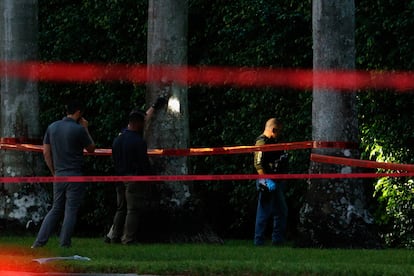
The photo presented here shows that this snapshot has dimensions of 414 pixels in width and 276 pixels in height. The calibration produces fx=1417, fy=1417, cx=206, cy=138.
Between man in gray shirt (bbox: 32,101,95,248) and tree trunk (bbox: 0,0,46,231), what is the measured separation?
413cm

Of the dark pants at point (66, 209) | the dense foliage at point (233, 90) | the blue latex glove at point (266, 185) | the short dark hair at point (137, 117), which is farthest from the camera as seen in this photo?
the dense foliage at point (233, 90)

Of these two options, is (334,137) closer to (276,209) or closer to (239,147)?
(276,209)

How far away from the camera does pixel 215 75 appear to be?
2359 centimetres

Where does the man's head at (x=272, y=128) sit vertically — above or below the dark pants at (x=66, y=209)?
above

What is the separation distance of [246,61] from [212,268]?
9783 millimetres

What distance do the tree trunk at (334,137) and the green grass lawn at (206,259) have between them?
1.35 ft

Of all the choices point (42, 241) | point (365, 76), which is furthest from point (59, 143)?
point (365, 76)

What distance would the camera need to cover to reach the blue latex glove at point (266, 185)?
19094 millimetres

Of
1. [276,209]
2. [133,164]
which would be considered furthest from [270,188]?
[133,164]

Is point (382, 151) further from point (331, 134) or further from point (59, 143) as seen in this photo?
point (59, 143)

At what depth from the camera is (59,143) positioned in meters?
17.0

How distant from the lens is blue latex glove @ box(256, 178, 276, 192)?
752 inches

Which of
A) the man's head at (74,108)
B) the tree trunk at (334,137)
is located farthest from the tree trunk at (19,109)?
the tree trunk at (334,137)

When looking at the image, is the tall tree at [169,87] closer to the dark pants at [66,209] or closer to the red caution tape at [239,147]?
the red caution tape at [239,147]
